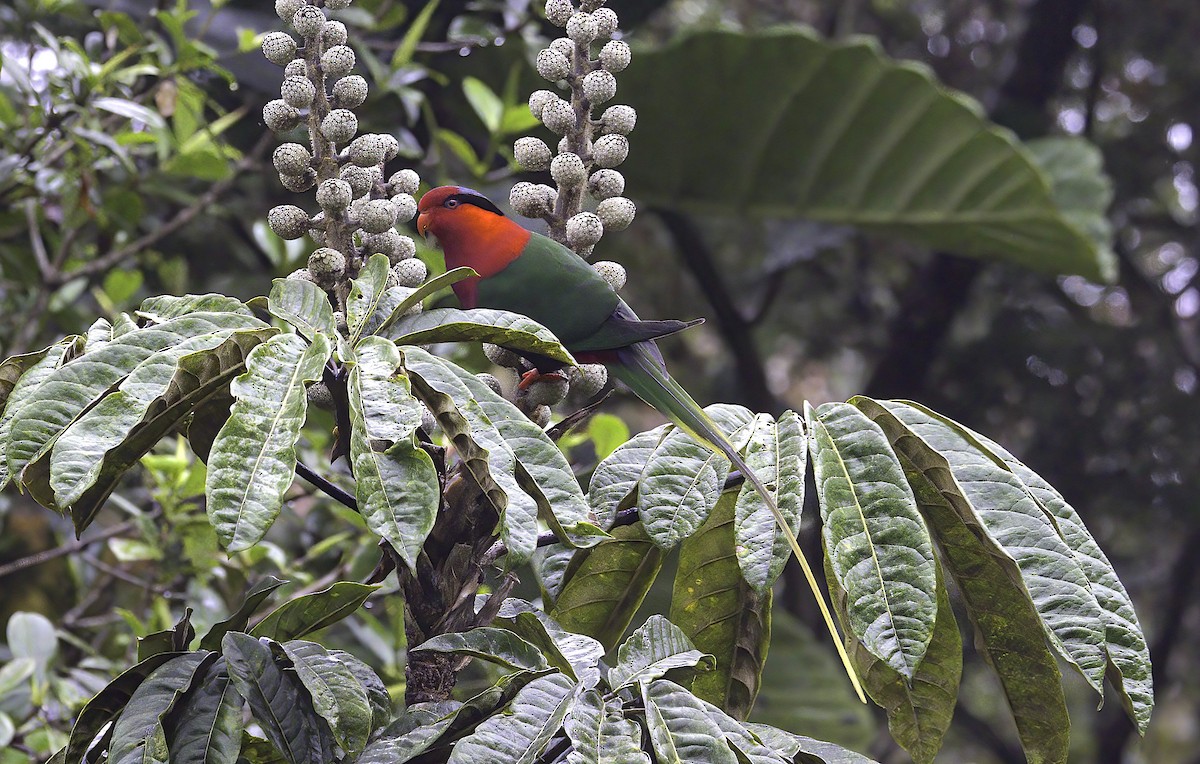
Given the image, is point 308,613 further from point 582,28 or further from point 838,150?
point 838,150

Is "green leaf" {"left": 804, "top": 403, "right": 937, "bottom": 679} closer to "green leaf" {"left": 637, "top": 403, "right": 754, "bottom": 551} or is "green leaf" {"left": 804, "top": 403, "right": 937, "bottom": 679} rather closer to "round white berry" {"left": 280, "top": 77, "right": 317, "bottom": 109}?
"green leaf" {"left": 637, "top": 403, "right": 754, "bottom": 551}

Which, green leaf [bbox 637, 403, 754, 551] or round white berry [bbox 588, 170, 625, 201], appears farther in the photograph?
round white berry [bbox 588, 170, 625, 201]

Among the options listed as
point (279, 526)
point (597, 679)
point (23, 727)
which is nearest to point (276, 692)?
point (597, 679)

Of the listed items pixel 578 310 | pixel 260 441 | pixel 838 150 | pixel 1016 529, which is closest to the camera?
pixel 260 441

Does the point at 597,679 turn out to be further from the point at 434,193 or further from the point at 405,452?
the point at 434,193

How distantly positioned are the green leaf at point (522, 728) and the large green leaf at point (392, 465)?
17 cm

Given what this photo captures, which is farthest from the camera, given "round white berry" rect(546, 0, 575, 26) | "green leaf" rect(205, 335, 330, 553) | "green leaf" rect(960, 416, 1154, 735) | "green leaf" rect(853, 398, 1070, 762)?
"round white berry" rect(546, 0, 575, 26)

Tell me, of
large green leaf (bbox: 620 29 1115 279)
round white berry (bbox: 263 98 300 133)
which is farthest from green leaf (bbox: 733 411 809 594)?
large green leaf (bbox: 620 29 1115 279)

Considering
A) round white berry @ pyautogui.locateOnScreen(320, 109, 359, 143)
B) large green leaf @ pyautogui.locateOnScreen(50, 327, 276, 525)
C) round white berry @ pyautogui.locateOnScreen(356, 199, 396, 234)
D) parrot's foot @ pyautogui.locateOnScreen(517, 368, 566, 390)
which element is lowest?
parrot's foot @ pyautogui.locateOnScreen(517, 368, 566, 390)

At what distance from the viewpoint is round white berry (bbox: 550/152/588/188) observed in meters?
1.11

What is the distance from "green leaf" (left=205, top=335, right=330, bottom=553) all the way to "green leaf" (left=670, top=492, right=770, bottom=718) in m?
0.43

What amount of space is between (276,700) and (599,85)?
2.16ft

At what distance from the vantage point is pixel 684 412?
1.02 m

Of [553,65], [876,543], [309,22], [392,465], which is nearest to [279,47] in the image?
[309,22]
